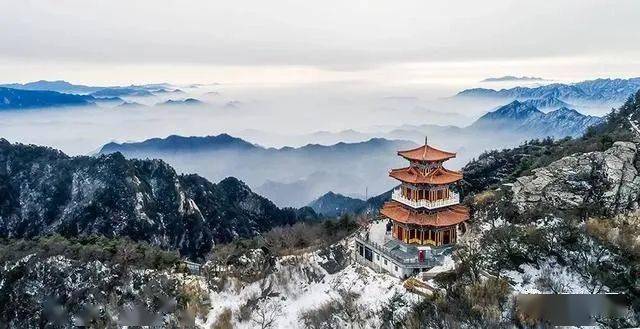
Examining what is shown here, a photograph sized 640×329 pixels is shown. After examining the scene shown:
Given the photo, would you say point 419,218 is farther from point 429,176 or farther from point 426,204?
point 429,176

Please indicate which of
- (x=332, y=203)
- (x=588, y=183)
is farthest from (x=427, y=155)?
(x=332, y=203)

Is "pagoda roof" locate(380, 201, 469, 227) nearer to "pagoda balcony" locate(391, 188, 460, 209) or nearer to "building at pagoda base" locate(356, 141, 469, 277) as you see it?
"building at pagoda base" locate(356, 141, 469, 277)

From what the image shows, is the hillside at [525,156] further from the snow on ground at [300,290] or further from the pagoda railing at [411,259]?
the snow on ground at [300,290]

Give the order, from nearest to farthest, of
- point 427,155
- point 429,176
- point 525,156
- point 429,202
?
point 429,202, point 429,176, point 427,155, point 525,156

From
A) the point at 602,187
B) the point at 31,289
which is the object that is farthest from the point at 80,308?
the point at 602,187

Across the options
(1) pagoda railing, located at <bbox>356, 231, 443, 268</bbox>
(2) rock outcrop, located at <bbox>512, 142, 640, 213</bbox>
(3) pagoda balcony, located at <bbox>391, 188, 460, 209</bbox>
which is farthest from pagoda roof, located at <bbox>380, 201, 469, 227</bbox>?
(2) rock outcrop, located at <bbox>512, 142, 640, 213</bbox>
